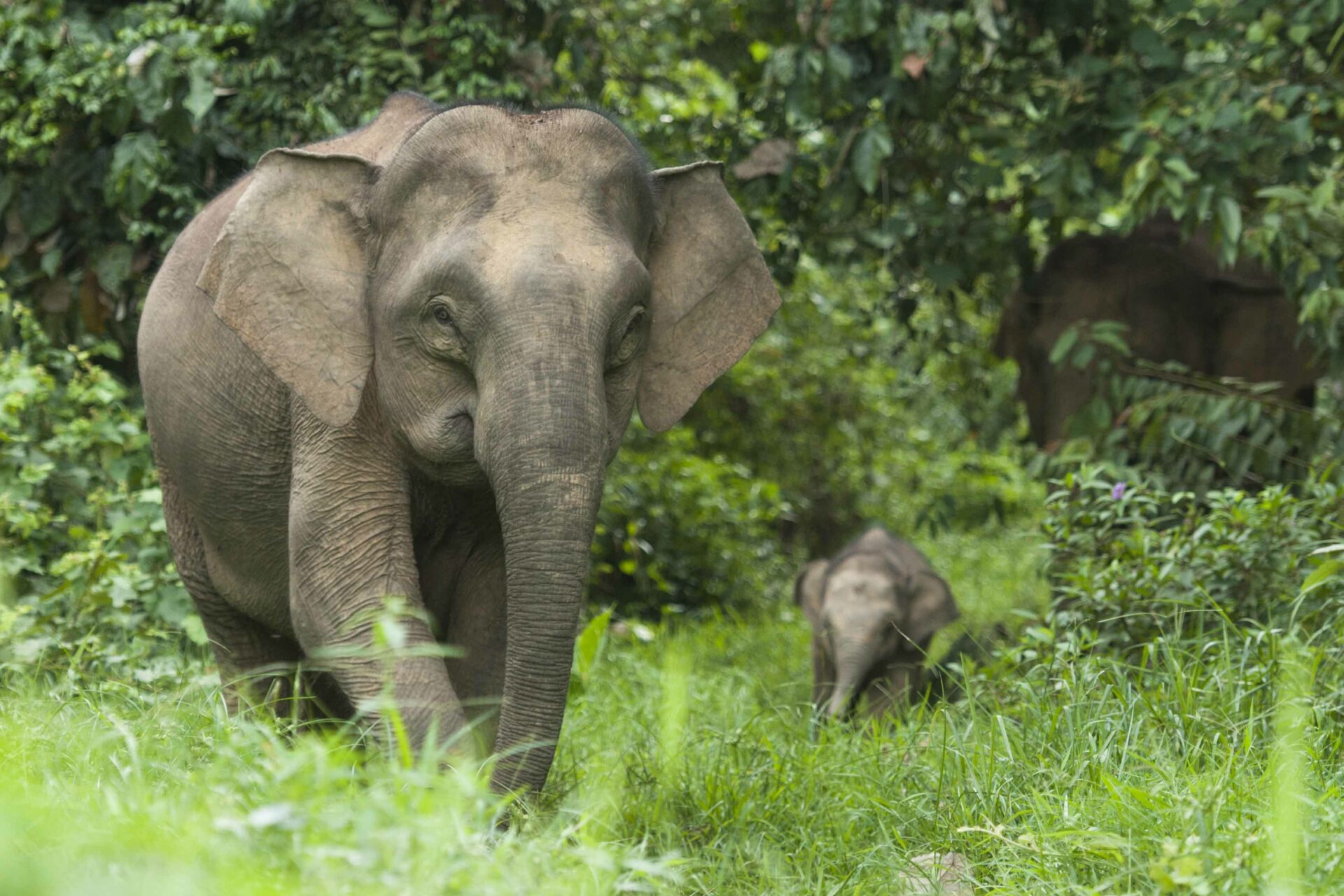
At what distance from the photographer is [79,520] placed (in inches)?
272

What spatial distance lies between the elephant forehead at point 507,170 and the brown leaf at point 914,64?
2544 mm

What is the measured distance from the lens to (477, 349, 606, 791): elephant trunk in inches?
154

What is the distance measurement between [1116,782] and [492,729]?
1601 mm

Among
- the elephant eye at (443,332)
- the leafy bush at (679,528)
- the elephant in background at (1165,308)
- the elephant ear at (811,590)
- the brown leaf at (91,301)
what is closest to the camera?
the elephant eye at (443,332)

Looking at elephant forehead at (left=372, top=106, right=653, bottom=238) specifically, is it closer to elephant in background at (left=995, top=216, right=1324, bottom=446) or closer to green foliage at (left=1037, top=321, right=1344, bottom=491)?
green foliage at (left=1037, top=321, right=1344, bottom=491)

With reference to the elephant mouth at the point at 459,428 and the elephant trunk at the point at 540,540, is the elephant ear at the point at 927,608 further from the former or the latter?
the elephant trunk at the point at 540,540

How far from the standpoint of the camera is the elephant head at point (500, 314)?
12.9ft

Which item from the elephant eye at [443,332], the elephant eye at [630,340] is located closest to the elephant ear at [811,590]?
the elephant eye at [630,340]

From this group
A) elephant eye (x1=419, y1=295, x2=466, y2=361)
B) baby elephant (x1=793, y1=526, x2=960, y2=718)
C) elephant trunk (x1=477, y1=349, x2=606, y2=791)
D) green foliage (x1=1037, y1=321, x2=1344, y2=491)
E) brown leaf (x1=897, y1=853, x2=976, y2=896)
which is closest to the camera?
brown leaf (x1=897, y1=853, x2=976, y2=896)

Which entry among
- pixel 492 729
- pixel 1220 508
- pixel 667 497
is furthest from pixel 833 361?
pixel 492 729

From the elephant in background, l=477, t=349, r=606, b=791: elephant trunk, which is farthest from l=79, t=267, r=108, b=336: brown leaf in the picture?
the elephant in background

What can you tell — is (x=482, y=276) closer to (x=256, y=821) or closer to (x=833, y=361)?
(x=256, y=821)

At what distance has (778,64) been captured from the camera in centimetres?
673

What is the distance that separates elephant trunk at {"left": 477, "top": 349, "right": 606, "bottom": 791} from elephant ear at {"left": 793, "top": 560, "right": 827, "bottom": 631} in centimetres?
449
